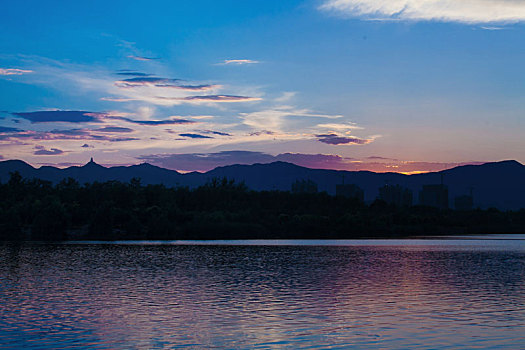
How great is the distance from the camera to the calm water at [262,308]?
880 inches

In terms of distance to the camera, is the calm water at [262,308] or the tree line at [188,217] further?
the tree line at [188,217]

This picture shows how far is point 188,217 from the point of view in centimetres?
15712

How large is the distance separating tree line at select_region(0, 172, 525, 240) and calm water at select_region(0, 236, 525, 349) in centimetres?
9239

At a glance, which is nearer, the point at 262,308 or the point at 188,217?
the point at 262,308

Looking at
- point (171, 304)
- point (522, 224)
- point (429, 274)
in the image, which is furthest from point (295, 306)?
point (522, 224)

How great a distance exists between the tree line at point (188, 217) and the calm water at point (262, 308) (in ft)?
303

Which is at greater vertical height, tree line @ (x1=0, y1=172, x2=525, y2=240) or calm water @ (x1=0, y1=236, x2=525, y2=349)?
tree line @ (x1=0, y1=172, x2=525, y2=240)

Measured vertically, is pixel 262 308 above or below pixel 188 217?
below

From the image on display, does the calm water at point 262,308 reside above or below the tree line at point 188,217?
below

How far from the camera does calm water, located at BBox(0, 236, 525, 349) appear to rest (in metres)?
22.3

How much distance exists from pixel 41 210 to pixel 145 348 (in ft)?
428

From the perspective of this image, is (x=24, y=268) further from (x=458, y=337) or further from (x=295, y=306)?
(x=458, y=337)

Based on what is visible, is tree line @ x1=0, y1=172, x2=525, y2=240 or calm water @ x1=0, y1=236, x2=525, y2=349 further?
tree line @ x1=0, y1=172, x2=525, y2=240

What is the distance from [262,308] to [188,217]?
12904cm
